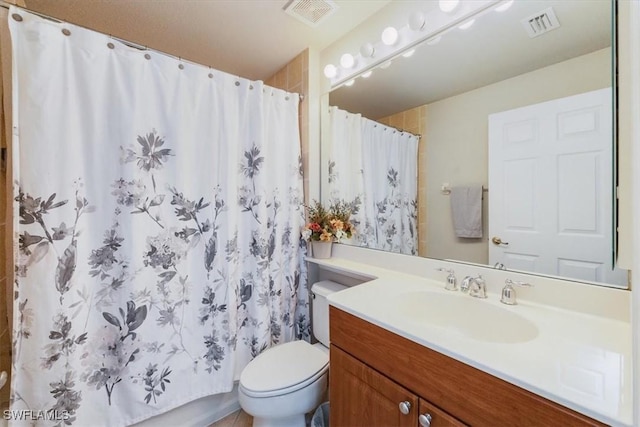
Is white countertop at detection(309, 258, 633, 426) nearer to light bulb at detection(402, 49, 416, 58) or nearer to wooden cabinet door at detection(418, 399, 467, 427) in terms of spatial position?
wooden cabinet door at detection(418, 399, 467, 427)

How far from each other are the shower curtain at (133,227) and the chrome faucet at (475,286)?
1.04 m

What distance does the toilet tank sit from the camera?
4.93 feet

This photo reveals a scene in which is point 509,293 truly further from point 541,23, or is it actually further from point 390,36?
point 390,36

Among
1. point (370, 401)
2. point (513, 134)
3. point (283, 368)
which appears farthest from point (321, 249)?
point (513, 134)

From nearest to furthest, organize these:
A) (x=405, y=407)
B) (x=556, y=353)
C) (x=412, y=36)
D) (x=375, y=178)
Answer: (x=556, y=353) → (x=405, y=407) → (x=412, y=36) → (x=375, y=178)

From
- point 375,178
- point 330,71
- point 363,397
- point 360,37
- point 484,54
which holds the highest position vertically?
point 360,37

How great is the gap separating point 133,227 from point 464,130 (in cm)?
161

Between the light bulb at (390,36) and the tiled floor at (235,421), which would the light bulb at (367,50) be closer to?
the light bulb at (390,36)

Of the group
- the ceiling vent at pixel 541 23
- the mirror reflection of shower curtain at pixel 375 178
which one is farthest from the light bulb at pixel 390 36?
the ceiling vent at pixel 541 23

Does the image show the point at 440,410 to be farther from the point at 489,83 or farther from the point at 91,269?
the point at 91,269

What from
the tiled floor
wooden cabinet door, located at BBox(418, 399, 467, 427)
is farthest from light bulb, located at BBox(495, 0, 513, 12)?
the tiled floor

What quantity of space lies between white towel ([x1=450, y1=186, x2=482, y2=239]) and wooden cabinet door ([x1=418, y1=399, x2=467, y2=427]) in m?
0.74

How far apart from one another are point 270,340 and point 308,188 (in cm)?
101

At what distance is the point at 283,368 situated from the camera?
49.4 inches
